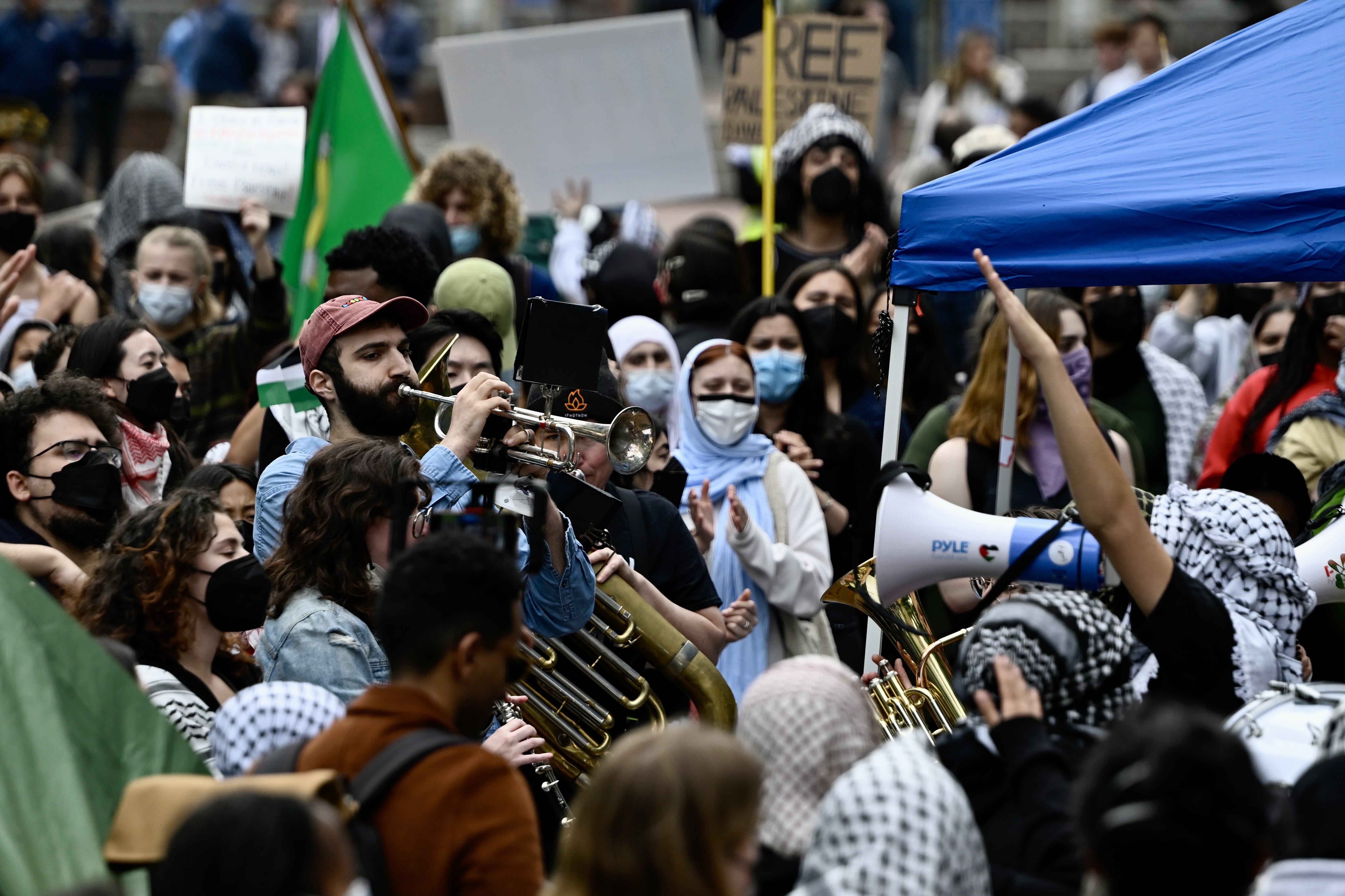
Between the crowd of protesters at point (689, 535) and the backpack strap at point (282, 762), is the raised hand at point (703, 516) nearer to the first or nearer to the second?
the crowd of protesters at point (689, 535)

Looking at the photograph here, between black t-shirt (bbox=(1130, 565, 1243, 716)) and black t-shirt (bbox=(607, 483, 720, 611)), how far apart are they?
1.63m

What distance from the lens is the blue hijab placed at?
17.7 feet

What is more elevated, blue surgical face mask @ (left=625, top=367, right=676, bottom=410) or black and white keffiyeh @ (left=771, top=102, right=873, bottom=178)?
black and white keffiyeh @ (left=771, top=102, right=873, bottom=178)

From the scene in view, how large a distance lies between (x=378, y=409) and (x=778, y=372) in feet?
6.59

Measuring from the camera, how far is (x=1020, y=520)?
4.08m

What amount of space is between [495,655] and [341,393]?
1.73 m

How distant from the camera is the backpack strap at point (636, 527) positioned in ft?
15.8

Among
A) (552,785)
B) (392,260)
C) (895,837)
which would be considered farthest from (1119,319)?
(895,837)

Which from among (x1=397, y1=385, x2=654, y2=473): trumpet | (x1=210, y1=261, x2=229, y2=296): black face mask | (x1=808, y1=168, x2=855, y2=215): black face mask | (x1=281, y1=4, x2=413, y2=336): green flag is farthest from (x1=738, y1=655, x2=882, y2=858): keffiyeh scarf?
(x1=281, y1=4, x2=413, y2=336): green flag

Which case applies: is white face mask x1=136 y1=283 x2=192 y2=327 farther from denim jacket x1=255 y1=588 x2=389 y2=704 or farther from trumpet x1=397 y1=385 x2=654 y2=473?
denim jacket x1=255 y1=588 x2=389 y2=704

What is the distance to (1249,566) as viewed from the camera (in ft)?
12.6

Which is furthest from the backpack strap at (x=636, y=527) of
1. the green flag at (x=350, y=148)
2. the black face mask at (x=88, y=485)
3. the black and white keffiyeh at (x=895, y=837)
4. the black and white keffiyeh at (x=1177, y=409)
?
the green flag at (x=350, y=148)

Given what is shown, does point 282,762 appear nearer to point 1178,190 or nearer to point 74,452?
point 74,452

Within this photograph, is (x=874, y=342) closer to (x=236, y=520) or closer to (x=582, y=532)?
(x=582, y=532)
